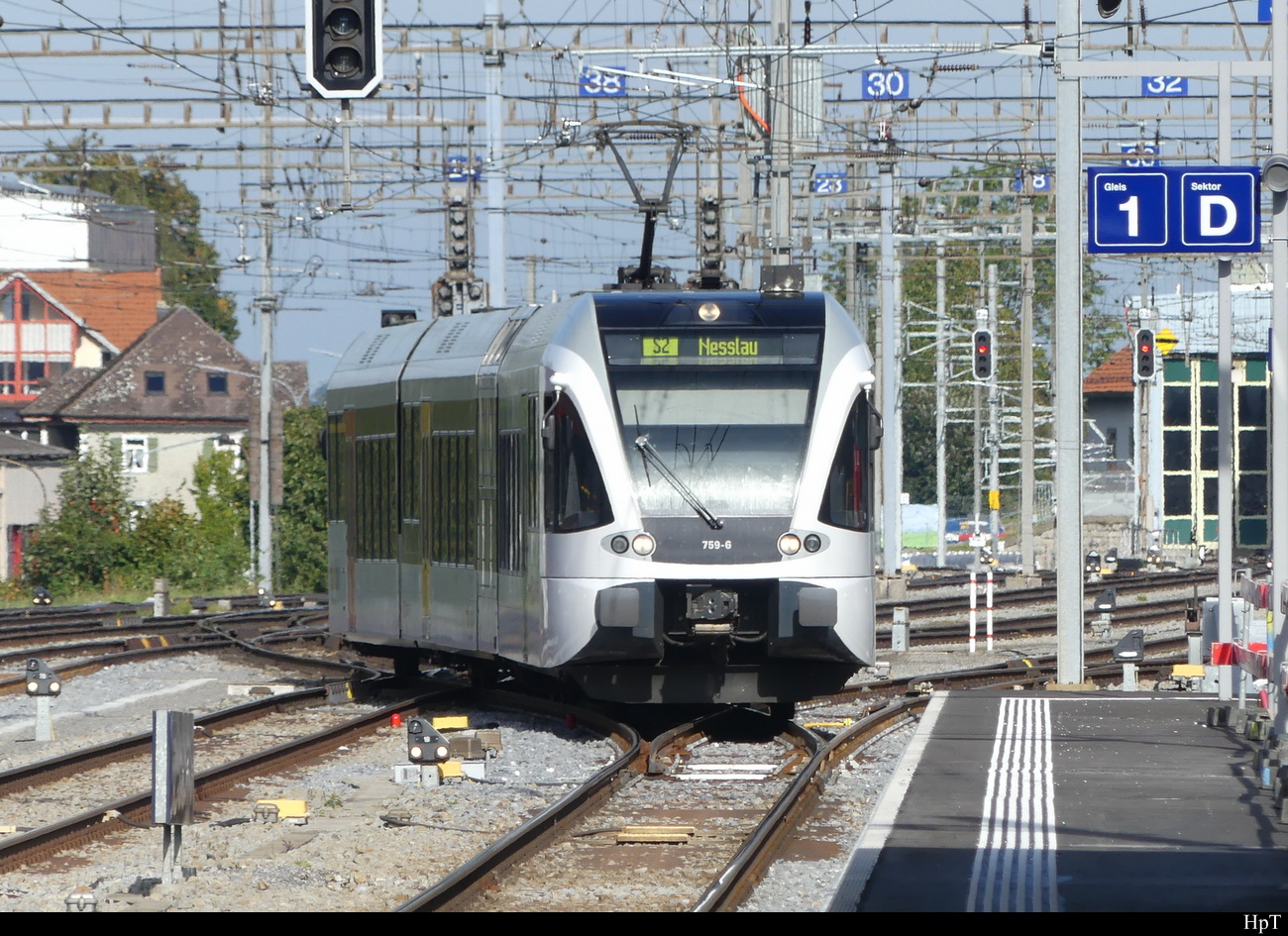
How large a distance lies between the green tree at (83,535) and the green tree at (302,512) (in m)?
4.11

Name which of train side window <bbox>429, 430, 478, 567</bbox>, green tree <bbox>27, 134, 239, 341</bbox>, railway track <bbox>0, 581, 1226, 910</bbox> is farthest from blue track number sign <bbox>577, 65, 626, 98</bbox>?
green tree <bbox>27, 134, 239, 341</bbox>

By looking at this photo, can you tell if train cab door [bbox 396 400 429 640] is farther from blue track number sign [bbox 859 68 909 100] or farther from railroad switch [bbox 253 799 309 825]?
blue track number sign [bbox 859 68 909 100]

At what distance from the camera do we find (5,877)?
Result: 10.5 meters

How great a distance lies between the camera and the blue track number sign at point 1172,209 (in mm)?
18281

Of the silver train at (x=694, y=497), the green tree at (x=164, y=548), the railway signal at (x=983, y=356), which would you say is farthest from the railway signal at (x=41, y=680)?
the green tree at (x=164, y=548)

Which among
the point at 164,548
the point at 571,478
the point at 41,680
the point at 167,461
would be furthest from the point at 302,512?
the point at 571,478

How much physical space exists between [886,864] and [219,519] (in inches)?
2065

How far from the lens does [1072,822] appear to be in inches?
434

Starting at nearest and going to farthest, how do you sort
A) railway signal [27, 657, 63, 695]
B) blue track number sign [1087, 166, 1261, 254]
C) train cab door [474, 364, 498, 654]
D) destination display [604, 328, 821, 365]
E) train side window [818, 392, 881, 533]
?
1. train side window [818, 392, 881, 533]
2. destination display [604, 328, 821, 365]
3. train cab door [474, 364, 498, 654]
4. railway signal [27, 657, 63, 695]
5. blue track number sign [1087, 166, 1261, 254]

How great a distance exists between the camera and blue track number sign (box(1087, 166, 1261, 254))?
60.0 feet

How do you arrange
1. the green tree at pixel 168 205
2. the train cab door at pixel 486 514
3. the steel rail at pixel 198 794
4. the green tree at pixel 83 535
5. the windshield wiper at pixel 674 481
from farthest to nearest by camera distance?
the green tree at pixel 168 205, the green tree at pixel 83 535, the train cab door at pixel 486 514, the windshield wiper at pixel 674 481, the steel rail at pixel 198 794

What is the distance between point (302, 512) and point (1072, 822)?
163ft

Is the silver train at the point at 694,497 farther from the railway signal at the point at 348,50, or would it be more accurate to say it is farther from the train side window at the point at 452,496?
the railway signal at the point at 348,50

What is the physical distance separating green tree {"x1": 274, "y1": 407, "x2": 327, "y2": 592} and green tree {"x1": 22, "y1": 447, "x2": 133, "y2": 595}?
4.11m
